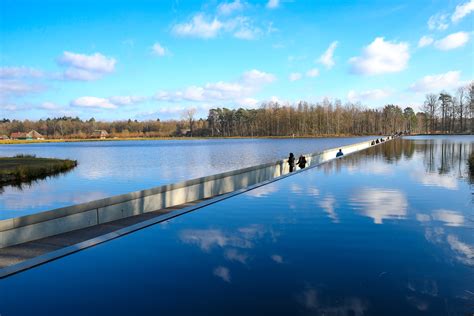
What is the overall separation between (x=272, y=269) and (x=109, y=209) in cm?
472

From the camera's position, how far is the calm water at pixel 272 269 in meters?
3.81

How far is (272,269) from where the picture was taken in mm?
4734

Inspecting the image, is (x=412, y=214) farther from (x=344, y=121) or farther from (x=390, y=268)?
(x=344, y=121)

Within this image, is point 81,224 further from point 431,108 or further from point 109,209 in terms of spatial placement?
point 431,108

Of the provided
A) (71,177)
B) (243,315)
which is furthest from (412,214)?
(71,177)

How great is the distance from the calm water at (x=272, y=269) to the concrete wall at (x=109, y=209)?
1.50 m

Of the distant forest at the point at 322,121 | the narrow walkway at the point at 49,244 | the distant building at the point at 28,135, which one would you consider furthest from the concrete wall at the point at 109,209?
the distant building at the point at 28,135

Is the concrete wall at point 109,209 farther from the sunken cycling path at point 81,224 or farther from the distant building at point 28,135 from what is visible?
the distant building at point 28,135

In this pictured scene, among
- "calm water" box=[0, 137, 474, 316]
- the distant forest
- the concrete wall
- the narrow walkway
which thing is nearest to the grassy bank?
the concrete wall

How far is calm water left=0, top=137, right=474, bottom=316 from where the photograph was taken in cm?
381

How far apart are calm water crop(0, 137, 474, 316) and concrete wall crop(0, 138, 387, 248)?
1501 mm

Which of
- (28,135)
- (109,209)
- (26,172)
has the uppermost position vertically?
(28,135)

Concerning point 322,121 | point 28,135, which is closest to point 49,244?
point 322,121

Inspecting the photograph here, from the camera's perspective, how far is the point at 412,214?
8023 millimetres
